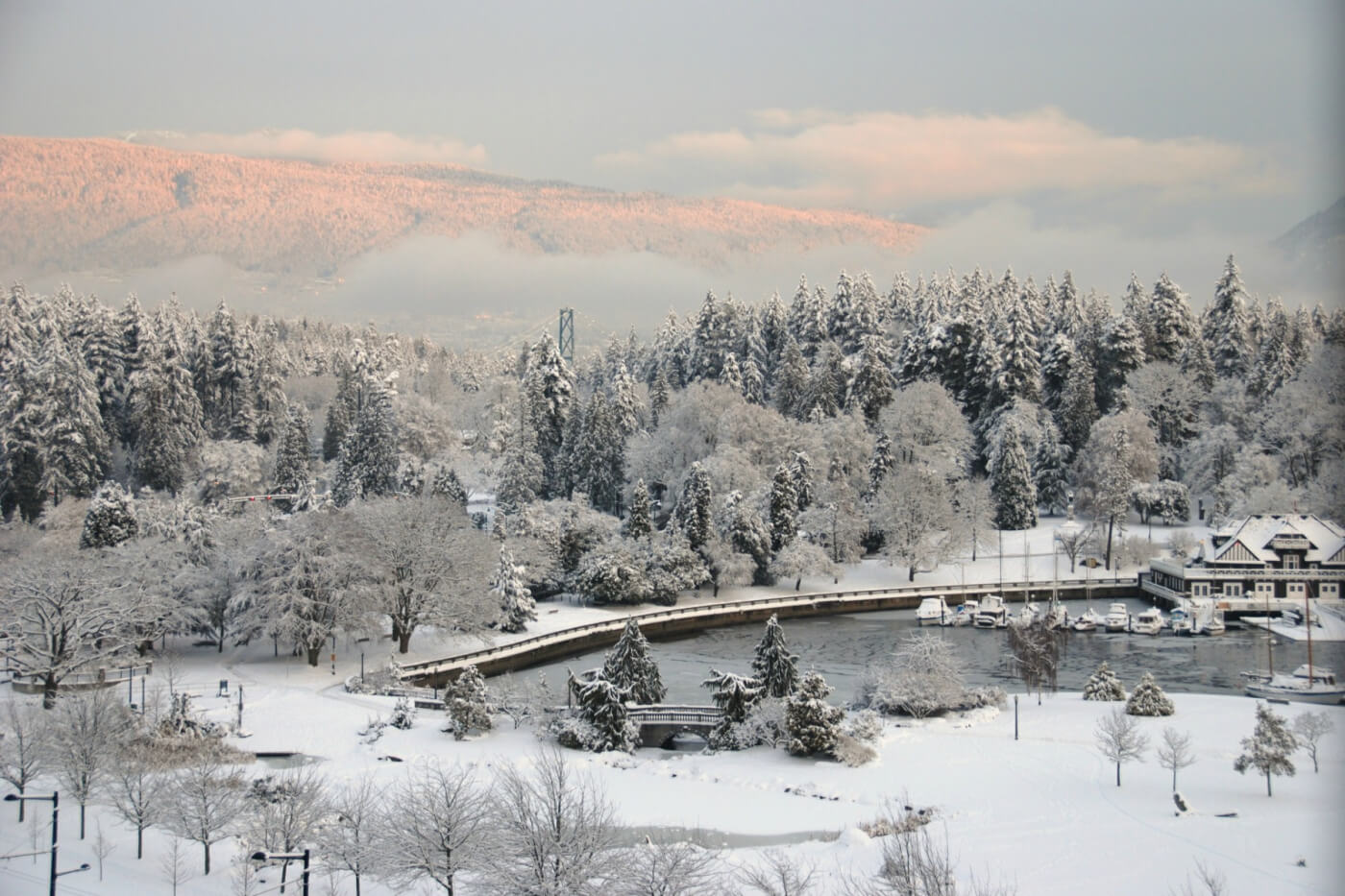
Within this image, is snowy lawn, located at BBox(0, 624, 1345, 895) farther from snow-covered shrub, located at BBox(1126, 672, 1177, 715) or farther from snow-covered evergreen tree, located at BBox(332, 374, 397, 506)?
snow-covered evergreen tree, located at BBox(332, 374, 397, 506)

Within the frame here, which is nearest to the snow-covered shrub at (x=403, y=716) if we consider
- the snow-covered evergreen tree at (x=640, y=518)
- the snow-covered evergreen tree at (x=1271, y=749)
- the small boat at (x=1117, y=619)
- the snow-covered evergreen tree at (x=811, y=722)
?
the snow-covered evergreen tree at (x=811, y=722)

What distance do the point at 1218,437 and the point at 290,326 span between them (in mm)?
111809

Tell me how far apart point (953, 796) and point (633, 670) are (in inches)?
511

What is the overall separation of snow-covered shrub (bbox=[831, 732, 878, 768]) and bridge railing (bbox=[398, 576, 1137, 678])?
789 inches

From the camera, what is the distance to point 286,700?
134ft

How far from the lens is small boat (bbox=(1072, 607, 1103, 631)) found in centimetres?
5722

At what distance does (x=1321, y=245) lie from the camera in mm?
31906

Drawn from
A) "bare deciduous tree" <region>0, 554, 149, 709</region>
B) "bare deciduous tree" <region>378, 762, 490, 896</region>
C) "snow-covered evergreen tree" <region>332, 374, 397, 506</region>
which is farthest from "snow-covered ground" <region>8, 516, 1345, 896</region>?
"snow-covered evergreen tree" <region>332, 374, 397, 506</region>

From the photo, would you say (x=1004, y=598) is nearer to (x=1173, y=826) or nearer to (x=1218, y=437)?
(x=1218, y=437)

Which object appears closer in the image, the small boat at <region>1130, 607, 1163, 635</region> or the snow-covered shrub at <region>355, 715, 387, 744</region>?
the snow-covered shrub at <region>355, 715, 387, 744</region>

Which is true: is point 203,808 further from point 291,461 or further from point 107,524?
point 291,461

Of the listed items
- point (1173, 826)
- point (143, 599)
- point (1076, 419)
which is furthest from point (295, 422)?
point (1173, 826)

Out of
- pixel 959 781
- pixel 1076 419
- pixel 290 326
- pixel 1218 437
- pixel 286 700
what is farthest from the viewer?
pixel 290 326

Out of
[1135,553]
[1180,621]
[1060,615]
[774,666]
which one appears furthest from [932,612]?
[774,666]
